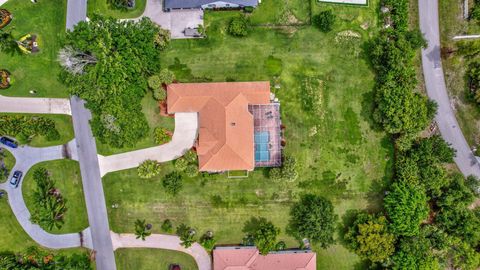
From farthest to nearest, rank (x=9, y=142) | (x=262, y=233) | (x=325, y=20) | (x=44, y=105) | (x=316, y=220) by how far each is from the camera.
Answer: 1. (x=44, y=105)
2. (x=9, y=142)
3. (x=325, y=20)
4. (x=262, y=233)
5. (x=316, y=220)

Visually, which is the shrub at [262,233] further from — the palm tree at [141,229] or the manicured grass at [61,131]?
the manicured grass at [61,131]

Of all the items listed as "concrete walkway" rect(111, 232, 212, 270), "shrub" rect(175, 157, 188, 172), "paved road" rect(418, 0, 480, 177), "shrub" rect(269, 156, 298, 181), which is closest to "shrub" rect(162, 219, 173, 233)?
"concrete walkway" rect(111, 232, 212, 270)

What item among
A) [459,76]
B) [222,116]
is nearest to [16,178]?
[222,116]

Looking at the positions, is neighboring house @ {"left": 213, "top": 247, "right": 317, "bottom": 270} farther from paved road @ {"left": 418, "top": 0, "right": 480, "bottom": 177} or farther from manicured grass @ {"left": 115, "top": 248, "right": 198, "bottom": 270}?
paved road @ {"left": 418, "top": 0, "right": 480, "bottom": 177}

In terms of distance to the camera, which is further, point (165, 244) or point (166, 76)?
point (165, 244)

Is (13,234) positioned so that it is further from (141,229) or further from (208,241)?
(208,241)
